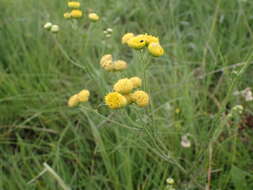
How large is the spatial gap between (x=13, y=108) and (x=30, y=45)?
897 millimetres

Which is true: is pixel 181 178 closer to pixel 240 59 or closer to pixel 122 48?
pixel 240 59

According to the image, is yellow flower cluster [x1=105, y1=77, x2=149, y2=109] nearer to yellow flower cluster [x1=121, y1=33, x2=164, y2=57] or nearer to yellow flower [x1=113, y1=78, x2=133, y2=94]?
Result: yellow flower [x1=113, y1=78, x2=133, y2=94]

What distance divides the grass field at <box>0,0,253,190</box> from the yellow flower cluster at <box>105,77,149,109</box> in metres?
0.09

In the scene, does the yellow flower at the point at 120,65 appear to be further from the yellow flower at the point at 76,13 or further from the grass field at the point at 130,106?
the yellow flower at the point at 76,13

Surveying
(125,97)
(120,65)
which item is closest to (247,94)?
(120,65)

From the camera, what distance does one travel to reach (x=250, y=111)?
2.34 metres

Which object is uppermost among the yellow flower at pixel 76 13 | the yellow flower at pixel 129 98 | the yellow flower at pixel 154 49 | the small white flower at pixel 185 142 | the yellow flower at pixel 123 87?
the yellow flower at pixel 76 13

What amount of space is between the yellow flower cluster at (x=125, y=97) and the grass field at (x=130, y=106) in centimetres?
9

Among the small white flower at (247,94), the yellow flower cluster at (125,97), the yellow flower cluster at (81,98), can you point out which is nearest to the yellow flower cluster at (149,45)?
the yellow flower cluster at (125,97)

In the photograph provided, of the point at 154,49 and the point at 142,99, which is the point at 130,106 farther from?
the point at 154,49

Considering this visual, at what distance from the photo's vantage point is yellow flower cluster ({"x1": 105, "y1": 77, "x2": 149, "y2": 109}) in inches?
59.0

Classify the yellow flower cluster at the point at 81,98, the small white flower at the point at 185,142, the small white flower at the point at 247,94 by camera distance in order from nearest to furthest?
the yellow flower cluster at the point at 81,98 → the small white flower at the point at 185,142 → the small white flower at the point at 247,94

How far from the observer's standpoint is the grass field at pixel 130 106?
2062 mm

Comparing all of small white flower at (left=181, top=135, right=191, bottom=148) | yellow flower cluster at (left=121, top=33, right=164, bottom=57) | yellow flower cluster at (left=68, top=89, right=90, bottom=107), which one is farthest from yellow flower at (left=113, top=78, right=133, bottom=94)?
small white flower at (left=181, top=135, right=191, bottom=148)
